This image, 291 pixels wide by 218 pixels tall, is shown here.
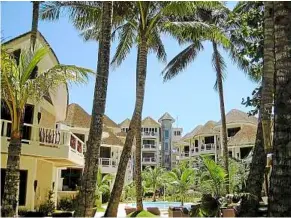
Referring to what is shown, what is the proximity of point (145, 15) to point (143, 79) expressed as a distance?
287cm

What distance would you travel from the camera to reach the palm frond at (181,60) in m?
27.4

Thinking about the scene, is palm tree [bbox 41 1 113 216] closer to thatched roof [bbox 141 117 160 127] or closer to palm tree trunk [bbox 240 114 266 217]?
palm tree trunk [bbox 240 114 266 217]

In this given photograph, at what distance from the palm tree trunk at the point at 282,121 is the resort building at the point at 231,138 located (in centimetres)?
3820

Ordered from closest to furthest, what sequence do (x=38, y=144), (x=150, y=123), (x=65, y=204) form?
(x=38, y=144)
(x=65, y=204)
(x=150, y=123)

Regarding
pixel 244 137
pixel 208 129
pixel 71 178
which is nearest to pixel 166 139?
pixel 208 129

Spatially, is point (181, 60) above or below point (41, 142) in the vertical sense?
above

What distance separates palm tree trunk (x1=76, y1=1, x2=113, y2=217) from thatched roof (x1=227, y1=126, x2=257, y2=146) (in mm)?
35865

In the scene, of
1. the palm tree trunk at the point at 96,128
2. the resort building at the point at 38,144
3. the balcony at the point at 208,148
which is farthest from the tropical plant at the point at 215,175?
the balcony at the point at 208,148

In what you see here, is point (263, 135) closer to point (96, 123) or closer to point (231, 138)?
point (96, 123)

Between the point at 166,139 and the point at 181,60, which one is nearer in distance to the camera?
the point at 181,60

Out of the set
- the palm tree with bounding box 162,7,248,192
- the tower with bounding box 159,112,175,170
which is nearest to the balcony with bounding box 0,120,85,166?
the palm tree with bounding box 162,7,248,192

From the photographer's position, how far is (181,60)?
2788 cm

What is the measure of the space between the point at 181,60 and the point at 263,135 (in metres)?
17.9

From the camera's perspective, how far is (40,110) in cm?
2178
